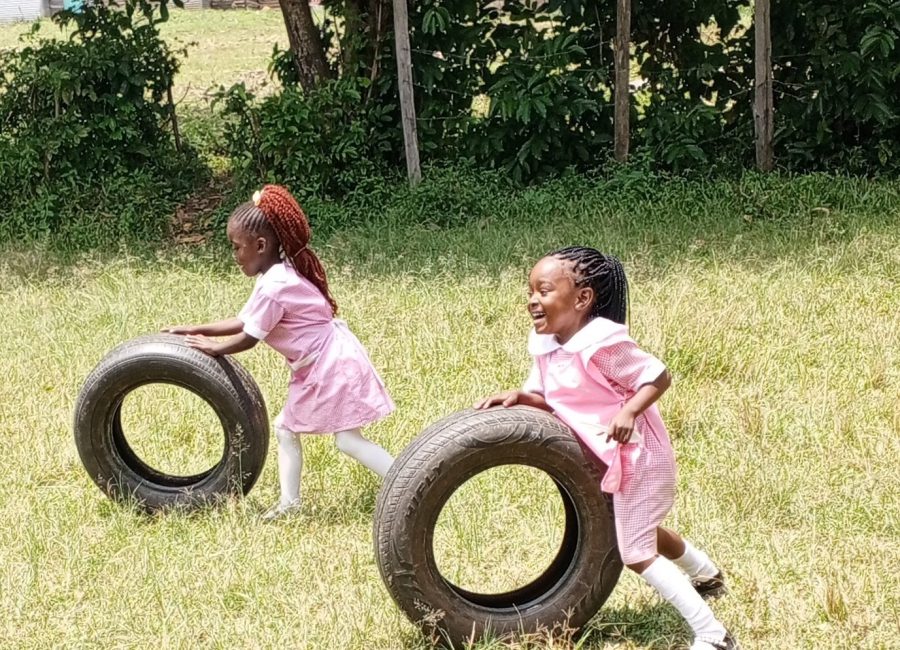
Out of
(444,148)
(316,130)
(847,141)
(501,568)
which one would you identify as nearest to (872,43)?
(847,141)

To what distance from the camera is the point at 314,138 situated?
10.9 m

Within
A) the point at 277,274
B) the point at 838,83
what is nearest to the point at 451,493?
the point at 277,274

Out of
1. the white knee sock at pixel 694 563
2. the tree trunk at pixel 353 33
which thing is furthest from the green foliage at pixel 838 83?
the white knee sock at pixel 694 563

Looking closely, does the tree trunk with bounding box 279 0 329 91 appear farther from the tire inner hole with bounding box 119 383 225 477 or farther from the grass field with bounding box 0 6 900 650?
the tire inner hole with bounding box 119 383 225 477

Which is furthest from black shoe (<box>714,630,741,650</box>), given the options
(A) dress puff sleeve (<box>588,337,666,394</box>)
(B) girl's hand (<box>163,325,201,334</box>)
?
(B) girl's hand (<box>163,325,201,334</box>)

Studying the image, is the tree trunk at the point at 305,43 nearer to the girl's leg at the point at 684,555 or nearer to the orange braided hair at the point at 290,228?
the orange braided hair at the point at 290,228

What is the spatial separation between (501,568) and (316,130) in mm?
6732

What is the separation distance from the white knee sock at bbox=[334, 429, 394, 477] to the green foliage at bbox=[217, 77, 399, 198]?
5754mm

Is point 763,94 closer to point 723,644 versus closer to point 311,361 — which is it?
point 311,361

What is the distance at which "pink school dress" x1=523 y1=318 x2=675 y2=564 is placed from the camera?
13.4 feet

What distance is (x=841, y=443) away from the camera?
5.82 meters

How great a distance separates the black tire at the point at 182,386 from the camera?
535 cm

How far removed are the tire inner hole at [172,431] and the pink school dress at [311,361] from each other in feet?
2.66

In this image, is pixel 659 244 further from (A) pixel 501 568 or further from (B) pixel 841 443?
(A) pixel 501 568
